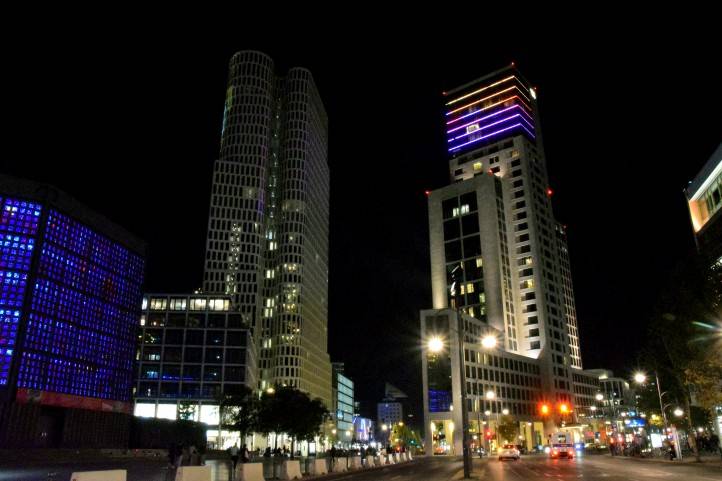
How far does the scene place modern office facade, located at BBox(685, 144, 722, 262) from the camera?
207 ft

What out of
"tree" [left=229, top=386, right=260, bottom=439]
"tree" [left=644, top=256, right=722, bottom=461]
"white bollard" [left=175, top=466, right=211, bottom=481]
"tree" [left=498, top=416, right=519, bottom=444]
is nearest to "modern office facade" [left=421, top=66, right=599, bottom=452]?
"tree" [left=498, top=416, right=519, bottom=444]

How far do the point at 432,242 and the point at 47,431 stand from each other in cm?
10601

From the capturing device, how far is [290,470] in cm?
3216

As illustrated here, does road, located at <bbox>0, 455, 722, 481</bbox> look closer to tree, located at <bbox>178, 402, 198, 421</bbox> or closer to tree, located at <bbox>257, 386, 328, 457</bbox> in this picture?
tree, located at <bbox>257, 386, 328, 457</bbox>

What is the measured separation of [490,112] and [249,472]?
6670 inches

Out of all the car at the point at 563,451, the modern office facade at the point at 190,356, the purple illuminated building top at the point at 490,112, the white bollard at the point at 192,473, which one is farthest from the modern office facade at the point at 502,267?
the white bollard at the point at 192,473

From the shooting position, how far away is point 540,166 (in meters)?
174

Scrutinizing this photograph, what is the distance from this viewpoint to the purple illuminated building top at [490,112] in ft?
579

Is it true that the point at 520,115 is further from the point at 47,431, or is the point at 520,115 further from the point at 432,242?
the point at 47,431

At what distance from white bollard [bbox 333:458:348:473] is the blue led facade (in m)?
54.4

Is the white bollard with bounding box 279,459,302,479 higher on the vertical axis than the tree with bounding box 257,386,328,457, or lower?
lower

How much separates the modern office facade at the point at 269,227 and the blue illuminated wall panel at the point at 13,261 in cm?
7641

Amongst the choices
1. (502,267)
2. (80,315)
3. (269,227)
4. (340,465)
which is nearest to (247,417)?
(80,315)

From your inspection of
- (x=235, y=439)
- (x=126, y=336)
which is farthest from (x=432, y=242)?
(x=126, y=336)
